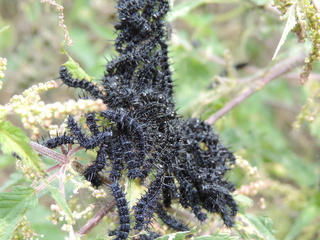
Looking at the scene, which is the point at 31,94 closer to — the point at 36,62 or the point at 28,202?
the point at 28,202

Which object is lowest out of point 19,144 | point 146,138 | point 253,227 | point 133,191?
point 253,227

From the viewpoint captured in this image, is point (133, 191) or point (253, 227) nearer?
point (133, 191)

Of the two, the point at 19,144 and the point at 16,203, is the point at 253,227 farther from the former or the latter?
the point at 19,144

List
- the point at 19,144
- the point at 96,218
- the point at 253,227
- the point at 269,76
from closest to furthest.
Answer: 1. the point at 19,144
2. the point at 96,218
3. the point at 253,227
4. the point at 269,76

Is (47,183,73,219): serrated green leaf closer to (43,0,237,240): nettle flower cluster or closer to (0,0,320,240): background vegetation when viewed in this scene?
(43,0,237,240): nettle flower cluster

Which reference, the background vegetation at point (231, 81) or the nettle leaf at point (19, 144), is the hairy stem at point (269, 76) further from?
the nettle leaf at point (19, 144)

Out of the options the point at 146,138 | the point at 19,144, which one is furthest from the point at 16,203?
the point at 146,138

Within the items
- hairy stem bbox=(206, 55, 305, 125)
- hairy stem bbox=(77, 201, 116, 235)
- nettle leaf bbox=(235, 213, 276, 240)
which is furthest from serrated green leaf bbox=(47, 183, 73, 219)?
hairy stem bbox=(206, 55, 305, 125)

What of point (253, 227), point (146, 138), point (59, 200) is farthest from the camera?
point (253, 227)
